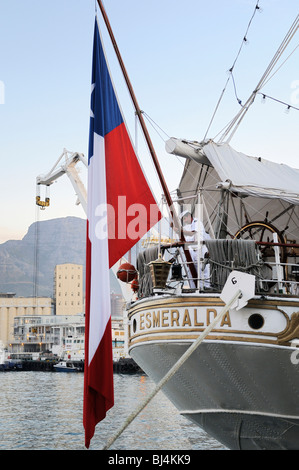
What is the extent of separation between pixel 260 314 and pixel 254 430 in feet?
8.22

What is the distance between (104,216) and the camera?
10.4m

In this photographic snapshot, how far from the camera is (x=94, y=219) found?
10.2m

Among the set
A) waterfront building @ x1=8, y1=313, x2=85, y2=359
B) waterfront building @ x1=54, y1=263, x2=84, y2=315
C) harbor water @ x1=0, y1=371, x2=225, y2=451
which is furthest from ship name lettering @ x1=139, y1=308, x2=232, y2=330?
waterfront building @ x1=54, y1=263, x2=84, y2=315

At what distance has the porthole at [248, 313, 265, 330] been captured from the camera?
447 inches

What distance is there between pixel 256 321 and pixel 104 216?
3.33 m

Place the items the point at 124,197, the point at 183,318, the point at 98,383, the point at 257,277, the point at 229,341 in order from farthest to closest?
the point at 183,318
the point at 257,277
the point at 229,341
the point at 124,197
the point at 98,383

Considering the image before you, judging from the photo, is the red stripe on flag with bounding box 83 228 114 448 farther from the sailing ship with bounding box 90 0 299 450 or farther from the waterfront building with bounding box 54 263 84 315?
the waterfront building with bounding box 54 263 84 315

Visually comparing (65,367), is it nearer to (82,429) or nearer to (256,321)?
(82,429)

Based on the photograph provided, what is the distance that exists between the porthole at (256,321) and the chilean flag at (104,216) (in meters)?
2.44

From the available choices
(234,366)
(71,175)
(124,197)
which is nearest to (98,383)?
(234,366)

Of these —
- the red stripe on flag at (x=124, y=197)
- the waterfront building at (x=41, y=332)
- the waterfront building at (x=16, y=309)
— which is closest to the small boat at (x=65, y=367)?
the waterfront building at (x=41, y=332)

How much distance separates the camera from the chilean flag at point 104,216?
31.9 feet

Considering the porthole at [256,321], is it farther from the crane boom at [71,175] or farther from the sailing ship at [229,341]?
the crane boom at [71,175]
